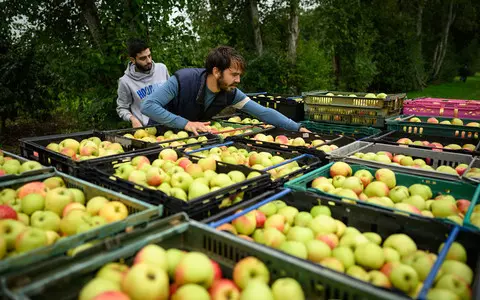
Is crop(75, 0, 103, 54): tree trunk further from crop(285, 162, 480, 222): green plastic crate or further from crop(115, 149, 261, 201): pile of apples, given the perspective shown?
crop(285, 162, 480, 222): green plastic crate

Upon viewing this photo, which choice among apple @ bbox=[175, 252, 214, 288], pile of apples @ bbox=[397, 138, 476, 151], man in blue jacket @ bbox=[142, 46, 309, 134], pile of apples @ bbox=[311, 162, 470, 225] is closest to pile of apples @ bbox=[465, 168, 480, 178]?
pile of apples @ bbox=[311, 162, 470, 225]

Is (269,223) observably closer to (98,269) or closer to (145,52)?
(98,269)

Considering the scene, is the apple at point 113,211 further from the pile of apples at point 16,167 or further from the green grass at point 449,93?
the green grass at point 449,93

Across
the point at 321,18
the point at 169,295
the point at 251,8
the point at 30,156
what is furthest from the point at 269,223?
the point at 321,18

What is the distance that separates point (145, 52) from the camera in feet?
15.9

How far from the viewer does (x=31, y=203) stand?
227 centimetres

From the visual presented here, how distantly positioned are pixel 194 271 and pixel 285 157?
2.19 metres

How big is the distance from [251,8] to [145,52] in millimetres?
8562

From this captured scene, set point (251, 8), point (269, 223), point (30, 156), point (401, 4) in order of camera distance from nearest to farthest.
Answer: point (269, 223) → point (30, 156) → point (251, 8) → point (401, 4)

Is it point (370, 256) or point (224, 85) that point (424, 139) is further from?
point (370, 256)

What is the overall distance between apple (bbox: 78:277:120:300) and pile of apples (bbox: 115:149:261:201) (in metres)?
1.03

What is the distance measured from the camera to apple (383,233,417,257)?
196cm

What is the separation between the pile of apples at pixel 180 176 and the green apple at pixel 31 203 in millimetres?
612

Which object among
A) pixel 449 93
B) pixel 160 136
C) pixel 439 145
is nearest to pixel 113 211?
pixel 160 136
